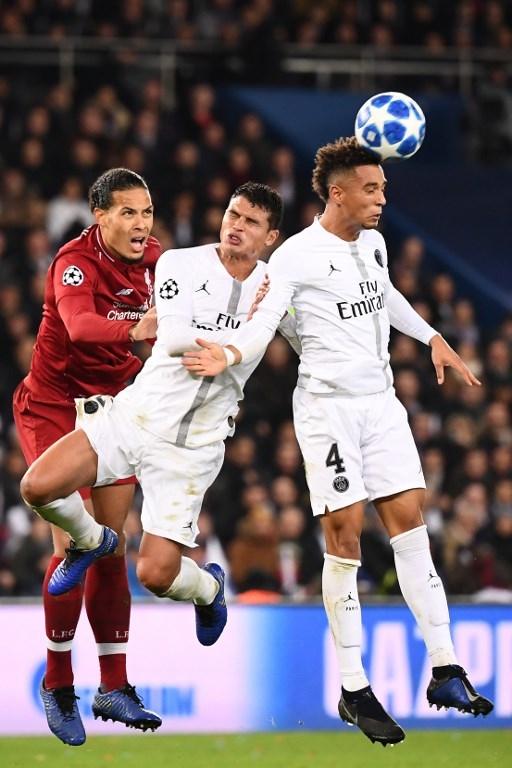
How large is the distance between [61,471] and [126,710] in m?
A: 1.13

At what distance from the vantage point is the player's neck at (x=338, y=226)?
6.94 metres

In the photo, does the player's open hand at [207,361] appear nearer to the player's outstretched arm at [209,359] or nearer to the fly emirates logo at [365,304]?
the player's outstretched arm at [209,359]

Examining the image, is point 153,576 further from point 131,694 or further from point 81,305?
point 81,305

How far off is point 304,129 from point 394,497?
8.23m

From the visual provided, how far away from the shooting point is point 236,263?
22.5ft

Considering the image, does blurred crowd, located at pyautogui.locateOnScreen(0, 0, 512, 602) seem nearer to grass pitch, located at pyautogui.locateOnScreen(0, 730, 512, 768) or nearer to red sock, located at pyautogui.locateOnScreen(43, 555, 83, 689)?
grass pitch, located at pyautogui.locateOnScreen(0, 730, 512, 768)

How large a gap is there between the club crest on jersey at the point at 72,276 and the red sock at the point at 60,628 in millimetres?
1224

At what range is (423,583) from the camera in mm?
6891

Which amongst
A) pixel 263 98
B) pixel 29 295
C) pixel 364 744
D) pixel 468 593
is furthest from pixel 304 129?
pixel 364 744

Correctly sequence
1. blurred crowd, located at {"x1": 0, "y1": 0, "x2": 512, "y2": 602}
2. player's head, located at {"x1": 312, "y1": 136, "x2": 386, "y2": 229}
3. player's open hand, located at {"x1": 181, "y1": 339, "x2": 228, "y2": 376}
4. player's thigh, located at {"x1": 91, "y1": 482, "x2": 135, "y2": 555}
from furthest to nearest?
blurred crowd, located at {"x1": 0, "y1": 0, "x2": 512, "y2": 602}
player's thigh, located at {"x1": 91, "y1": 482, "x2": 135, "y2": 555}
player's head, located at {"x1": 312, "y1": 136, "x2": 386, "y2": 229}
player's open hand, located at {"x1": 181, "y1": 339, "x2": 228, "y2": 376}

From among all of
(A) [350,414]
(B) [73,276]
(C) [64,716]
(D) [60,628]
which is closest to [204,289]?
(B) [73,276]

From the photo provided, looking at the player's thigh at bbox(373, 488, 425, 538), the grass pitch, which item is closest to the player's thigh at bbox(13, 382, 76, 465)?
the player's thigh at bbox(373, 488, 425, 538)

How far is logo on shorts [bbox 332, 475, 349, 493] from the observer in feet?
22.3

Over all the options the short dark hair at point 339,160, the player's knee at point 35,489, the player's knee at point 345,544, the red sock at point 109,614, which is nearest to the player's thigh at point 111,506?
the red sock at point 109,614
